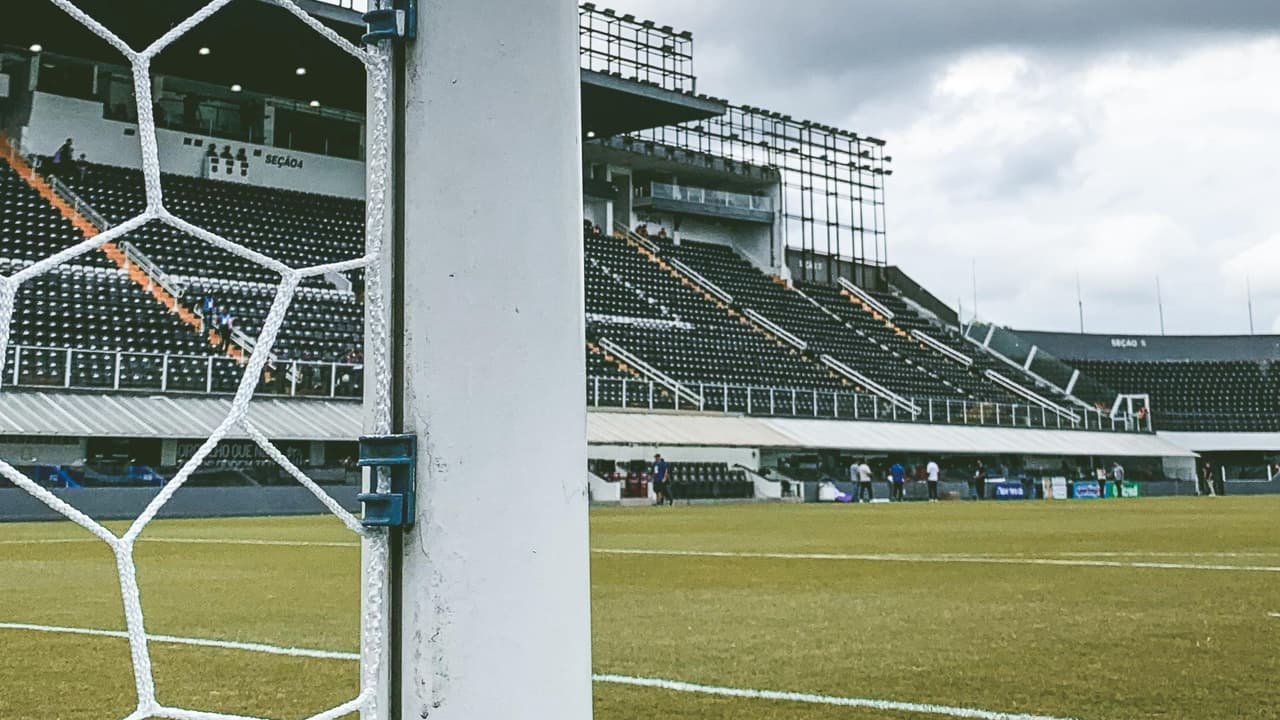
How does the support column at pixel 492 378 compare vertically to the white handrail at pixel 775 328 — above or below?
below

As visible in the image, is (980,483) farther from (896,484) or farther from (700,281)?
(700,281)

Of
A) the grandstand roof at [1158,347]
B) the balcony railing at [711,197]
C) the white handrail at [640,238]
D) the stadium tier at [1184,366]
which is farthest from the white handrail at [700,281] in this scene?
the grandstand roof at [1158,347]

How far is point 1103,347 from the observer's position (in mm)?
49719

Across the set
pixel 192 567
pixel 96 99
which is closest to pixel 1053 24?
pixel 192 567

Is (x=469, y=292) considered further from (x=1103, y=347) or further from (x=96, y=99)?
(x=1103, y=347)

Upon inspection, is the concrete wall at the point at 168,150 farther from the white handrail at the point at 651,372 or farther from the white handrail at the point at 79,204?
the white handrail at the point at 651,372

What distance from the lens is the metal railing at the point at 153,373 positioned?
730 inches

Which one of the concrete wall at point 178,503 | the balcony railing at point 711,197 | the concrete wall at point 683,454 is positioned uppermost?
the balcony railing at point 711,197

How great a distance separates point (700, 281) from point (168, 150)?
16124 mm

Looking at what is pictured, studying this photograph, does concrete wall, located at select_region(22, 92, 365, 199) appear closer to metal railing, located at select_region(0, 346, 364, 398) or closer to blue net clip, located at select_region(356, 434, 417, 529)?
metal railing, located at select_region(0, 346, 364, 398)

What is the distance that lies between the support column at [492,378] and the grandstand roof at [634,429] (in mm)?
17414

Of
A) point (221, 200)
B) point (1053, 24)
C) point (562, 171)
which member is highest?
point (221, 200)

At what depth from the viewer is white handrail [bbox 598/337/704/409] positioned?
28.2m

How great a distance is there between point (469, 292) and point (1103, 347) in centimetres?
5170
